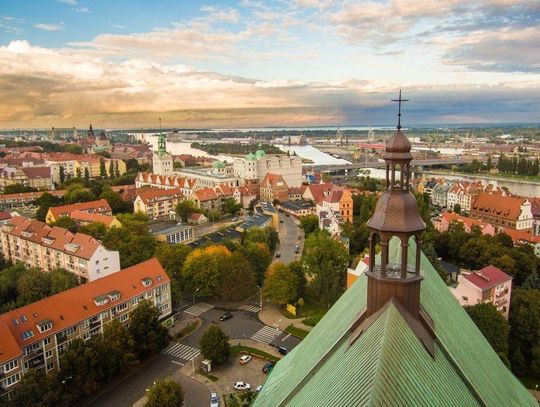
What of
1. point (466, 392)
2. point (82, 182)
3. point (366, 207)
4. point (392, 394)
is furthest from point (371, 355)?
point (82, 182)

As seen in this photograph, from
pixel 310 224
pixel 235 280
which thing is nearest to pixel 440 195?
pixel 310 224

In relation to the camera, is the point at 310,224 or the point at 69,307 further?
the point at 310,224

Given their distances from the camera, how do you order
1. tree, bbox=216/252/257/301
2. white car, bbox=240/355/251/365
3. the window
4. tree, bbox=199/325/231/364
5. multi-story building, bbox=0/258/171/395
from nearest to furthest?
the window, multi-story building, bbox=0/258/171/395, tree, bbox=199/325/231/364, white car, bbox=240/355/251/365, tree, bbox=216/252/257/301

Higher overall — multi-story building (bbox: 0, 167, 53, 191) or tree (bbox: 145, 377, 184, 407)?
multi-story building (bbox: 0, 167, 53, 191)

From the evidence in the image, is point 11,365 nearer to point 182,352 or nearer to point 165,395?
point 165,395

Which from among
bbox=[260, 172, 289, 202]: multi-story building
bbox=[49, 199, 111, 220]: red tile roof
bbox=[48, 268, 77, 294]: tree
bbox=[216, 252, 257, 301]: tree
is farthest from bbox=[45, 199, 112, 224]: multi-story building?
bbox=[260, 172, 289, 202]: multi-story building

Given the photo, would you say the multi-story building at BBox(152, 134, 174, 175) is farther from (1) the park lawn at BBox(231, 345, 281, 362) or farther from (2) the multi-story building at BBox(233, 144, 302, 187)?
(1) the park lawn at BBox(231, 345, 281, 362)
